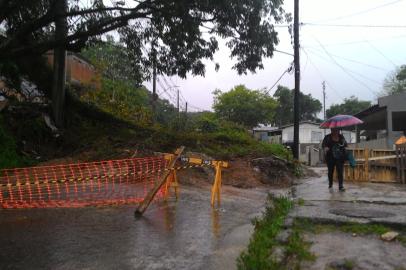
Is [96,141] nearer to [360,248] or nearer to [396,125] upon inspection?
[360,248]

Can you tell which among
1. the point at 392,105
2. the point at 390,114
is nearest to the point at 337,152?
the point at 390,114

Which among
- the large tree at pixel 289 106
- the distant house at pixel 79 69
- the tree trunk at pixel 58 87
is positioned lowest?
the tree trunk at pixel 58 87

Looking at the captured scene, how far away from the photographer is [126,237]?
6270 mm

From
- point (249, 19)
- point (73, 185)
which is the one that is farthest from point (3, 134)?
point (249, 19)

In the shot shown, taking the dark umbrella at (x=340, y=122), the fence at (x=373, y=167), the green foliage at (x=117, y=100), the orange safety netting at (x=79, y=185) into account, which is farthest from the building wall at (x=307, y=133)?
the orange safety netting at (x=79, y=185)

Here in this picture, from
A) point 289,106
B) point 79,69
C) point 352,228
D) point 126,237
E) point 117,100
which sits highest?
point 289,106

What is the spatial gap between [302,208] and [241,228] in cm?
162

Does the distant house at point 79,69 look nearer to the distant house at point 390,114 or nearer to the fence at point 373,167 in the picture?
the distant house at point 390,114

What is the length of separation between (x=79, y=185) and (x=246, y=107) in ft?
161

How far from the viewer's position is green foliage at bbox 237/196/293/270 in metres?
4.68

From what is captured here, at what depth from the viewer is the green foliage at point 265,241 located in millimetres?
4684

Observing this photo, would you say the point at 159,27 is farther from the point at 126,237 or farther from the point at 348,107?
the point at 348,107

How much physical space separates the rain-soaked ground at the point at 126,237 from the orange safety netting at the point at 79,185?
747 mm

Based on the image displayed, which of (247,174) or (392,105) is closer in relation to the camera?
(247,174)
